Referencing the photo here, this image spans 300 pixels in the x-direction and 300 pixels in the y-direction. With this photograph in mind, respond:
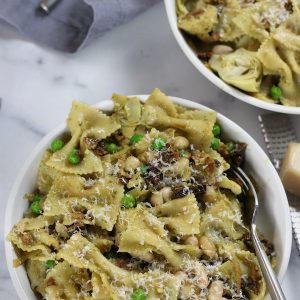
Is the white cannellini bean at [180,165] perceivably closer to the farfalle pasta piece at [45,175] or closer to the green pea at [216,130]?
the green pea at [216,130]

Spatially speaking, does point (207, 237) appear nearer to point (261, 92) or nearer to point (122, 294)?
point (122, 294)

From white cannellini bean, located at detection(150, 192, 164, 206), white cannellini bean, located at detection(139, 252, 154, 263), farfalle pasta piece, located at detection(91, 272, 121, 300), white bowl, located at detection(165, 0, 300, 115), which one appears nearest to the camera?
farfalle pasta piece, located at detection(91, 272, 121, 300)

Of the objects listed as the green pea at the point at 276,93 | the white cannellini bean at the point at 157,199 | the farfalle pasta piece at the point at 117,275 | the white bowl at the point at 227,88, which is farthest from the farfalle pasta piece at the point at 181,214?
the green pea at the point at 276,93

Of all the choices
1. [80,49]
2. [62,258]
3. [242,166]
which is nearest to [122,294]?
[62,258]

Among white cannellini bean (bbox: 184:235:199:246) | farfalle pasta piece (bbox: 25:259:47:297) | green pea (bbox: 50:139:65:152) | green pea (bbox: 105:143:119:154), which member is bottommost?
farfalle pasta piece (bbox: 25:259:47:297)

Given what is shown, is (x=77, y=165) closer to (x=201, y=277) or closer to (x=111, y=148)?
(x=111, y=148)

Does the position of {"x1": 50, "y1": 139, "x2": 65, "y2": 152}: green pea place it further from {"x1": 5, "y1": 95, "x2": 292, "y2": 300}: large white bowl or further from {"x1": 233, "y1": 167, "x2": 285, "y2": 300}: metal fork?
{"x1": 233, "y1": 167, "x2": 285, "y2": 300}: metal fork

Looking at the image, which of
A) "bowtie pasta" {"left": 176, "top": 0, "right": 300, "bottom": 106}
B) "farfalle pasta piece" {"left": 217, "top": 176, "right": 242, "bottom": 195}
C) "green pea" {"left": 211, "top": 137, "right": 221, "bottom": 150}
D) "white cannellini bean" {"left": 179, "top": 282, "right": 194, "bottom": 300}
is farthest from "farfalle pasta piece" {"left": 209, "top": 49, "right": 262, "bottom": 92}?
"white cannellini bean" {"left": 179, "top": 282, "right": 194, "bottom": 300}
